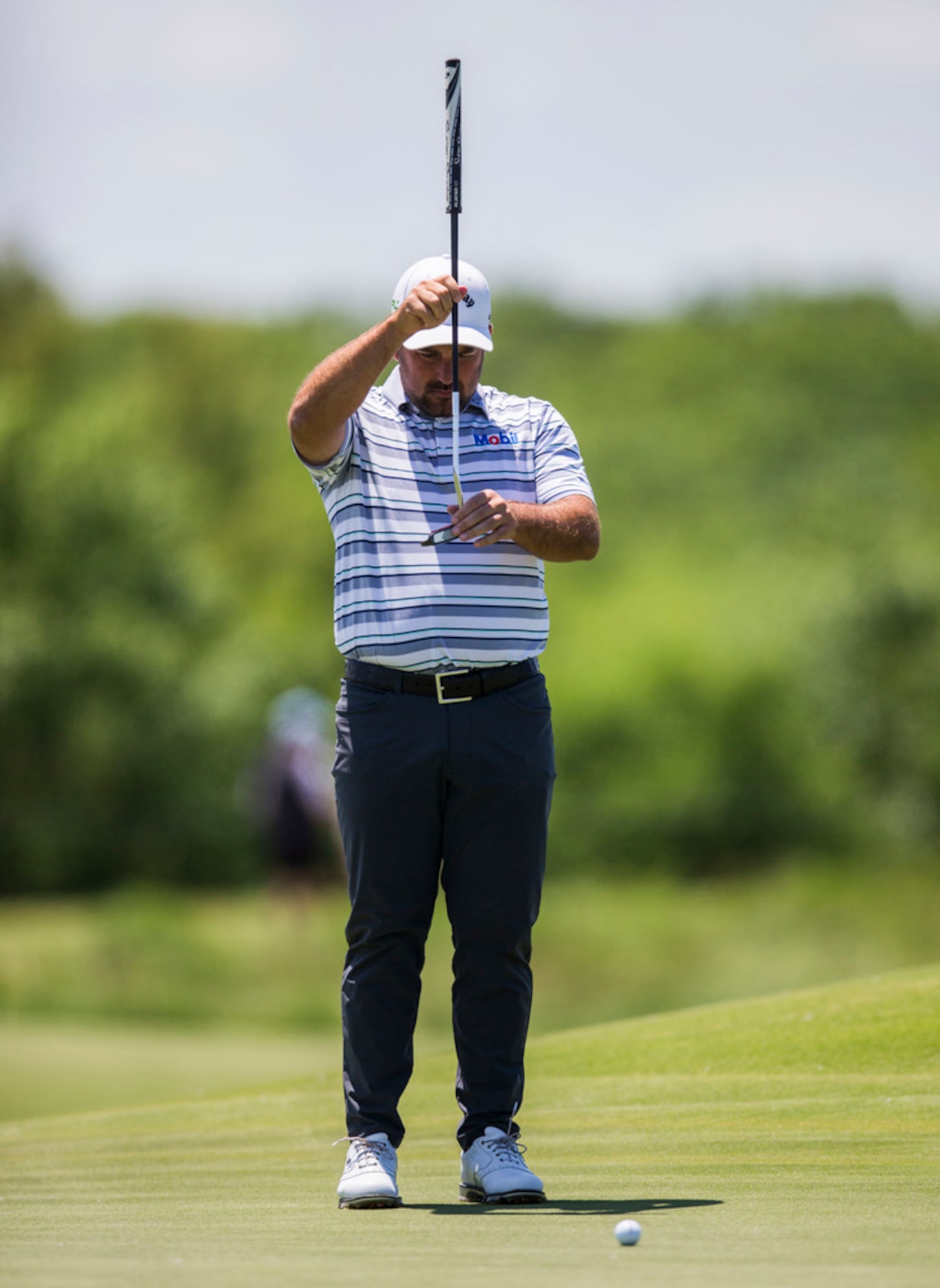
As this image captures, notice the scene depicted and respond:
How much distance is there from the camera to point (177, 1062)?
29.6 ft

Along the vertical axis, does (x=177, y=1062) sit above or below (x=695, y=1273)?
below

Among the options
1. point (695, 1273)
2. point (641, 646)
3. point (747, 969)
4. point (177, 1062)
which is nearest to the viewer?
point (695, 1273)

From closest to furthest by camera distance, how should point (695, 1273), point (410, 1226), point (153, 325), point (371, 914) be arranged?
point (695, 1273) → point (410, 1226) → point (371, 914) → point (153, 325)

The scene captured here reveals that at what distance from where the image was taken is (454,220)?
3.48 metres

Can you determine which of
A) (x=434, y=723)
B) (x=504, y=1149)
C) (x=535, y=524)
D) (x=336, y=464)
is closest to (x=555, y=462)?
(x=535, y=524)

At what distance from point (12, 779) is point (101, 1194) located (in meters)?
22.2

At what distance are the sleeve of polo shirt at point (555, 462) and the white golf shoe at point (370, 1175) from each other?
49.3 inches

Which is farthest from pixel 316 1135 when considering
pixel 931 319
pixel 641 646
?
pixel 931 319

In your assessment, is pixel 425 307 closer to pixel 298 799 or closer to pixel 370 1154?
pixel 370 1154

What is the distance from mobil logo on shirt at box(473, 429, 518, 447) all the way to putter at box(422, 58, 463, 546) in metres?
0.04

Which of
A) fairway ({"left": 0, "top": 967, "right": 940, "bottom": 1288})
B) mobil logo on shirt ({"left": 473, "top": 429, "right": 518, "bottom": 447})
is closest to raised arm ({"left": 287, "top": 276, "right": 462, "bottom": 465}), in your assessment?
mobil logo on shirt ({"left": 473, "top": 429, "right": 518, "bottom": 447})

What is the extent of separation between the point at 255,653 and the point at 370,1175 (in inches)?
916

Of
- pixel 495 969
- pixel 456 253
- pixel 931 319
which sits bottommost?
pixel 495 969

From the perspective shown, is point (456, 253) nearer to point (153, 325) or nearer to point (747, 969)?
point (747, 969)
